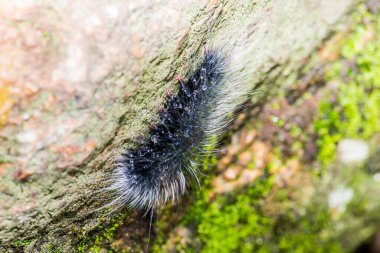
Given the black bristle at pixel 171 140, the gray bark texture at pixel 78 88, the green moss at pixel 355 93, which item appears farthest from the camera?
the green moss at pixel 355 93

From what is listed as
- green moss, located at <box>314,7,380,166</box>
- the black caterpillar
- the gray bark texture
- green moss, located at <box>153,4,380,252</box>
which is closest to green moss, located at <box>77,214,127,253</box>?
the gray bark texture

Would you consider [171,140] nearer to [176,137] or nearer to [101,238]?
[176,137]

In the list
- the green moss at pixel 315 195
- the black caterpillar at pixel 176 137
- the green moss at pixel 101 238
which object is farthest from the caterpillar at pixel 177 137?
the green moss at pixel 315 195

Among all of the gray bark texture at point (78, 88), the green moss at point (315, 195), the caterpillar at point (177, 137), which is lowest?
the green moss at point (315, 195)

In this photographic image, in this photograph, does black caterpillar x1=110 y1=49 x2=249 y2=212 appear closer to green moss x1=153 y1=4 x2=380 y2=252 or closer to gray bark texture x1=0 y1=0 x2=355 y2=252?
gray bark texture x1=0 y1=0 x2=355 y2=252

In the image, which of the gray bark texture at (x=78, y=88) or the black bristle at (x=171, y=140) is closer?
the gray bark texture at (x=78, y=88)

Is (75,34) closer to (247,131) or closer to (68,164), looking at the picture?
(68,164)

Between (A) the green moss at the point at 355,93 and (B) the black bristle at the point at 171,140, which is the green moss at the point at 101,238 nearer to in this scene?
(B) the black bristle at the point at 171,140

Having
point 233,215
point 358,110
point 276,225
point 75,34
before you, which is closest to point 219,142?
point 233,215

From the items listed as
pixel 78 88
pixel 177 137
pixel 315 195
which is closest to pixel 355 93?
pixel 315 195
